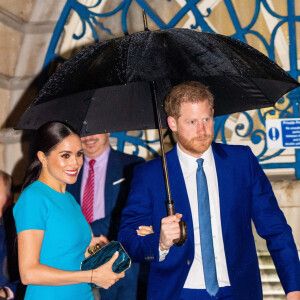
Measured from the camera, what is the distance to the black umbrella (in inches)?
110

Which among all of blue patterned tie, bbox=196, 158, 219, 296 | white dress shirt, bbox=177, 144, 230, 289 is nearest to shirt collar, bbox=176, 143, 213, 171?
white dress shirt, bbox=177, 144, 230, 289

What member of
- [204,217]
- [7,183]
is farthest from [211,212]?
[7,183]

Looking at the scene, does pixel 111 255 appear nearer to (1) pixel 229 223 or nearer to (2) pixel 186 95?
(1) pixel 229 223

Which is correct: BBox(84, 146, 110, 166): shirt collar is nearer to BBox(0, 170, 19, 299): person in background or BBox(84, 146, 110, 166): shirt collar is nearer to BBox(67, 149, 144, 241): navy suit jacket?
BBox(67, 149, 144, 241): navy suit jacket

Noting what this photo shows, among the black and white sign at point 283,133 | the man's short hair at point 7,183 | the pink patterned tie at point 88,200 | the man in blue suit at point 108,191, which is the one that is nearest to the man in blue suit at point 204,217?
the man in blue suit at point 108,191

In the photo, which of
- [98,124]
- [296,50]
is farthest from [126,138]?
[98,124]

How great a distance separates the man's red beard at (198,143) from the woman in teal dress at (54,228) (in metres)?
0.60

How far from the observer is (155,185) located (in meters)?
3.15

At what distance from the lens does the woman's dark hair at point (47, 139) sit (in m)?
3.19

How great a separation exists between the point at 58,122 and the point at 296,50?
350cm

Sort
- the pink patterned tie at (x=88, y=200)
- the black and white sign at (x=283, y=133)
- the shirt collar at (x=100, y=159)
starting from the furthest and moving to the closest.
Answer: the black and white sign at (x=283, y=133) < the shirt collar at (x=100, y=159) < the pink patterned tie at (x=88, y=200)

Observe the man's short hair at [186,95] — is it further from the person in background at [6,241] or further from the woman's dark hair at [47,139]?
the person in background at [6,241]

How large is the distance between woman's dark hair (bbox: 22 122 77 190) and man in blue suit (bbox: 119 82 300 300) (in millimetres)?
449

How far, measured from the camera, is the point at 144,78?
274 cm
